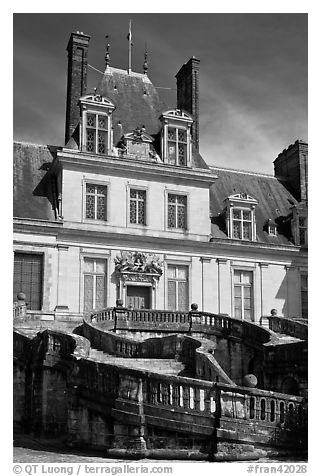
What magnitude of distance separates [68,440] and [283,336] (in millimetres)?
9106

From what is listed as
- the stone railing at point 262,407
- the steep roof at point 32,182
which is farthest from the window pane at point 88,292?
the stone railing at point 262,407

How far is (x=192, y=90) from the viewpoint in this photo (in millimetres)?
27922

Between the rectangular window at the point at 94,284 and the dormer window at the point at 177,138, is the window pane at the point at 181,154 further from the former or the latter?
the rectangular window at the point at 94,284

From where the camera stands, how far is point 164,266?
24.8 meters

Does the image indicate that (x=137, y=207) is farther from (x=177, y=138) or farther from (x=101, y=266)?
(x=177, y=138)

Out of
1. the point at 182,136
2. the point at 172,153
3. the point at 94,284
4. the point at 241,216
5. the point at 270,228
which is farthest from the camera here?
the point at 270,228

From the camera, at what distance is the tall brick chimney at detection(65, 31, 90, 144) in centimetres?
2580

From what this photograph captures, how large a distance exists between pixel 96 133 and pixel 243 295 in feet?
27.4

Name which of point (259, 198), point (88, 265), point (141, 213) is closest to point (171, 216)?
point (141, 213)

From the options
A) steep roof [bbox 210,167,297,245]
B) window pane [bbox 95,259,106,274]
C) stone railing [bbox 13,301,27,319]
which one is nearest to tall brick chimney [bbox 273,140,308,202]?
steep roof [bbox 210,167,297,245]

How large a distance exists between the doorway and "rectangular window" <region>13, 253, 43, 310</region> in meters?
3.26
